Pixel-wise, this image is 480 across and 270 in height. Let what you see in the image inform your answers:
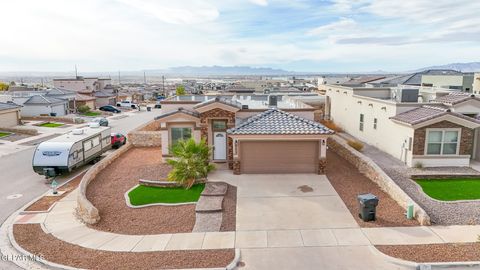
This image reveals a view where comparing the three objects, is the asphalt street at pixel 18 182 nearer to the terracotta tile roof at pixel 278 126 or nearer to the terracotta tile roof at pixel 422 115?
the terracotta tile roof at pixel 278 126

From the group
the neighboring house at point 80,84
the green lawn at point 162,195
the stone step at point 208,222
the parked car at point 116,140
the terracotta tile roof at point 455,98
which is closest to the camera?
the stone step at point 208,222

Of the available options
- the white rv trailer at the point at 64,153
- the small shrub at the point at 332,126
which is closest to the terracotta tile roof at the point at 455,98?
the small shrub at the point at 332,126

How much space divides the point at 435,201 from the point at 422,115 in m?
7.20

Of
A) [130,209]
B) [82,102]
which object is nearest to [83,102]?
[82,102]

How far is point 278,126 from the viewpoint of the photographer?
1984 centimetres

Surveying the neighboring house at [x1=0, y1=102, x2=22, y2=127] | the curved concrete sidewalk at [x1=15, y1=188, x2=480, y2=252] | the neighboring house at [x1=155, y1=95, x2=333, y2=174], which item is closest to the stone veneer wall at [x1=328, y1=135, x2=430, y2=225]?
the curved concrete sidewalk at [x1=15, y1=188, x2=480, y2=252]

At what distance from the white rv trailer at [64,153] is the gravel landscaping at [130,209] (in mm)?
1964

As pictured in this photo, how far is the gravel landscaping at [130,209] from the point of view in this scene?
13.3 metres

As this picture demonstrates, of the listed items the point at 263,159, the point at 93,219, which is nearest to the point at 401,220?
the point at 263,159

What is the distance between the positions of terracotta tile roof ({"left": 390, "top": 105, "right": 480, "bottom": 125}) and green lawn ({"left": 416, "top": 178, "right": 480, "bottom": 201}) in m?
3.66

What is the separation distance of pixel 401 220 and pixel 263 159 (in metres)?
8.34

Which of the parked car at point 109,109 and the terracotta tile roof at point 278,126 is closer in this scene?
the terracotta tile roof at point 278,126

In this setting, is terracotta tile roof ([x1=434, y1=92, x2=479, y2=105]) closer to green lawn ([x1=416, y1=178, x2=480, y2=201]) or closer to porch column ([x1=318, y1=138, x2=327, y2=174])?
green lawn ([x1=416, y1=178, x2=480, y2=201])

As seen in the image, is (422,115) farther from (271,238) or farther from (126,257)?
(126,257)
